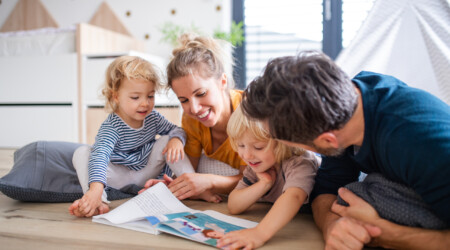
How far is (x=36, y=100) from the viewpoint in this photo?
288cm

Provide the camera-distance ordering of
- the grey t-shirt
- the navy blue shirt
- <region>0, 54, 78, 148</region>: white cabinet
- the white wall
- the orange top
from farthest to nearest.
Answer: the white wall < <region>0, 54, 78, 148</region>: white cabinet < the orange top < the grey t-shirt < the navy blue shirt

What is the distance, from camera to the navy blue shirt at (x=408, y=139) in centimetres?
64

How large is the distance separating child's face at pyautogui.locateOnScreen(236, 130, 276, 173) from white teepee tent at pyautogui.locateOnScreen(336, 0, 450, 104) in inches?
33.9

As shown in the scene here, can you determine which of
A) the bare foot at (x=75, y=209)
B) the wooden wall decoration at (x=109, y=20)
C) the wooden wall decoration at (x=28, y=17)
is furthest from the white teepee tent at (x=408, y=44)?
the wooden wall decoration at (x=28, y=17)

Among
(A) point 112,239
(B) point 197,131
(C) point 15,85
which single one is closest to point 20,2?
(C) point 15,85

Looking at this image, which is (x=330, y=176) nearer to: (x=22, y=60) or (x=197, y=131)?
(x=197, y=131)

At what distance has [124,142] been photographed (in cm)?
128

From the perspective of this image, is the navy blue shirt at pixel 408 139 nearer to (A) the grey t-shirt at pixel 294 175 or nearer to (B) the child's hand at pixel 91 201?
(A) the grey t-shirt at pixel 294 175

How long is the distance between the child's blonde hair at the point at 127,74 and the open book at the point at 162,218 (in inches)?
14.9

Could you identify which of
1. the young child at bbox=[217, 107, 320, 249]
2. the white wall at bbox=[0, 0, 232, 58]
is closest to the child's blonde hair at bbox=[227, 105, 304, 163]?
the young child at bbox=[217, 107, 320, 249]

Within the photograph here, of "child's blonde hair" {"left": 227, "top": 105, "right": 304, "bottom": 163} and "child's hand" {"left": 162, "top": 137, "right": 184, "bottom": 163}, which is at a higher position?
"child's blonde hair" {"left": 227, "top": 105, "right": 304, "bottom": 163}

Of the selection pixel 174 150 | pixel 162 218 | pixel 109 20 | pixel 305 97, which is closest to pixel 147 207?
pixel 162 218

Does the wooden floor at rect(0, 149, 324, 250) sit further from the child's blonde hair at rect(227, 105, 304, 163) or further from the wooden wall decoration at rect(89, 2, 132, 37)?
the wooden wall decoration at rect(89, 2, 132, 37)

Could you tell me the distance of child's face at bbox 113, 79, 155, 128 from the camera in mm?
1250
